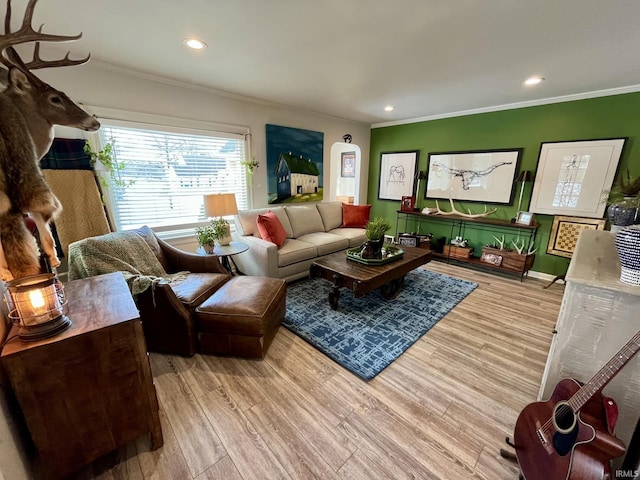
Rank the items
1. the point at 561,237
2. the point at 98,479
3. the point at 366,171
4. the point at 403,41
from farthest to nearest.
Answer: the point at 366,171 < the point at 561,237 < the point at 403,41 < the point at 98,479

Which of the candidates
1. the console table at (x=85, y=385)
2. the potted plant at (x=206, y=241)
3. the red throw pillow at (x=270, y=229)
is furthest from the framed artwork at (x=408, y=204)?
the console table at (x=85, y=385)

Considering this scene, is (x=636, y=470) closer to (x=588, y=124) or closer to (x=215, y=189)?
(x=588, y=124)

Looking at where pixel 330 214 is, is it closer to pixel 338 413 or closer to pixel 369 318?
pixel 369 318

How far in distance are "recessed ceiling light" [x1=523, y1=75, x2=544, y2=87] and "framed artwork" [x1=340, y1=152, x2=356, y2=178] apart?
442 cm

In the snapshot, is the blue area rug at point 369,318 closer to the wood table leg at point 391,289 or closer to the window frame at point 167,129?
the wood table leg at point 391,289

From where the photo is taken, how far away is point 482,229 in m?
4.06

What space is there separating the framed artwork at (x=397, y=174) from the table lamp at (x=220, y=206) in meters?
3.28

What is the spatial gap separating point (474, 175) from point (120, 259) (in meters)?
4.62

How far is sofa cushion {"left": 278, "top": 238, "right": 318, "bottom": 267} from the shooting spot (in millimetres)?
3066

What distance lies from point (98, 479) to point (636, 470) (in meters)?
2.31

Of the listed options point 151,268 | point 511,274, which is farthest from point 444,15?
point 511,274

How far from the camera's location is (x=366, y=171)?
17.7ft

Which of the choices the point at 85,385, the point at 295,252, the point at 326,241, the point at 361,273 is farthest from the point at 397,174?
the point at 85,385

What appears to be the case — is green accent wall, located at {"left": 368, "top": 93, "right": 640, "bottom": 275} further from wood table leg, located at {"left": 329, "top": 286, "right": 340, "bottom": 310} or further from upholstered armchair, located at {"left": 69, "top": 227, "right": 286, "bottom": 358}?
upholstered armchair, located at {"left": 69, "top": 227, "right": 286, "bottom": 358}
